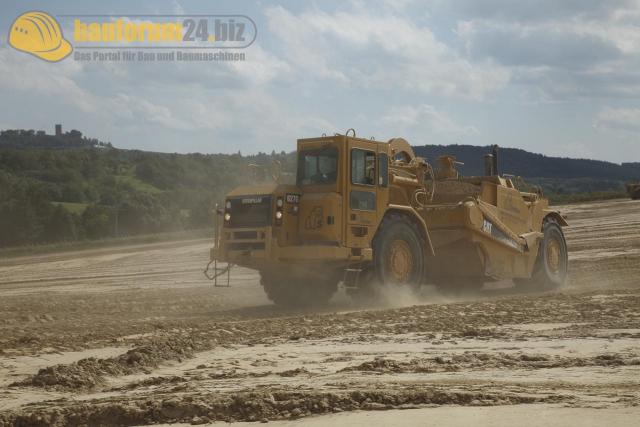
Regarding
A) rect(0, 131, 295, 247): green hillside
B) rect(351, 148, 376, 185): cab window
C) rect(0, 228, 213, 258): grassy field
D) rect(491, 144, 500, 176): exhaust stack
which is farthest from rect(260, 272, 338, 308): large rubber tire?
rect(0, 228, 213, 258): grassy field

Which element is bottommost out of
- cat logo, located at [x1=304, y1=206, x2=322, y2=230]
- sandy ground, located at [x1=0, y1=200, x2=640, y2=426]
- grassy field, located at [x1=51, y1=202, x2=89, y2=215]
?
sandy ground, located at [x1=0, y1=200, x2=640, y2=426]

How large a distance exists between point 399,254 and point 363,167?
1.69 metres

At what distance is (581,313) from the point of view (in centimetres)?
1184

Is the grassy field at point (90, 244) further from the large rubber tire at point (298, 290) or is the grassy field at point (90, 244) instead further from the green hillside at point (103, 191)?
the large rubber tire at point (298, 290)

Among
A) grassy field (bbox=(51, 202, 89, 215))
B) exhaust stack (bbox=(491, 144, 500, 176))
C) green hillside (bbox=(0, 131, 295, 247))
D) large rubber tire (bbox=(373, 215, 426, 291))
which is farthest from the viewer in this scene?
grassy field (bbox=(51, 202, 89, 215))

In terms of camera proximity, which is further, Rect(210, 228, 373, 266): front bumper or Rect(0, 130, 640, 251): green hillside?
Rect(0, 130, 640, 251): green hillside

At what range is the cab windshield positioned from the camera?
14.0 metres

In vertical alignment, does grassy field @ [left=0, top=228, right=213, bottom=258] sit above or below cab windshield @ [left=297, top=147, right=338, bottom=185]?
below

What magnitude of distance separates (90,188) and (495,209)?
2444 inches

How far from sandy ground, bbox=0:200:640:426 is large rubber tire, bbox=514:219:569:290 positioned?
89cm

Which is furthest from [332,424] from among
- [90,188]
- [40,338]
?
[90,188]

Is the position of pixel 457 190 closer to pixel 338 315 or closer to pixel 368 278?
pixel 368 278

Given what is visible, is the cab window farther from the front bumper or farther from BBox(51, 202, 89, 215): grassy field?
BBox(51, 202, 89, 215): grassy field

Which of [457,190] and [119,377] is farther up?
[457,190]
